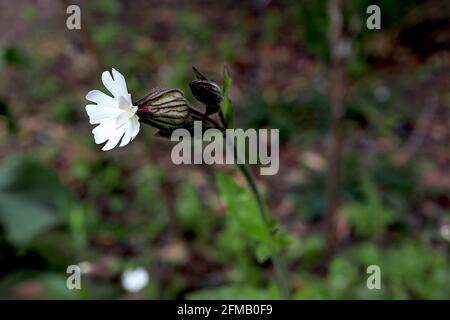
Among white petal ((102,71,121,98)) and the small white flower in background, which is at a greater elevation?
white petal ((102,71,121,98))

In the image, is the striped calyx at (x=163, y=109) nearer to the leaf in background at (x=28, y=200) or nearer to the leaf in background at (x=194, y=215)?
the leaf in background at (x=28, y=200)

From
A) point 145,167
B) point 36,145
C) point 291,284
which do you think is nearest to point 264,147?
point 145,167

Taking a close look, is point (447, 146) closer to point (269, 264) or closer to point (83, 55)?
point (269, 264)

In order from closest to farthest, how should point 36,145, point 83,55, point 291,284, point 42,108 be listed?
point 291,284 → point 36,145 → point 42,108 → point 83,55

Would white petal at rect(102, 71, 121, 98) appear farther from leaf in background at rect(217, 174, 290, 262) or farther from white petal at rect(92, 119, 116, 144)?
leaf in background at rect(217, 174, 290, 262)

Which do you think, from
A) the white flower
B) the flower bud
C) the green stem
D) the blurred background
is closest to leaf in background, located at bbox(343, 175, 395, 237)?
the blurred background

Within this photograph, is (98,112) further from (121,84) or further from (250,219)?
(250,219)

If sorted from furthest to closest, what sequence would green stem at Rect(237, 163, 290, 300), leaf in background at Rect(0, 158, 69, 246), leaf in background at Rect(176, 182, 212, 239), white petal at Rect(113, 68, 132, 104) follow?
leaf in background at Rect(176, 182, 212, 239) → leaf in background at Rect(0, 158, 69, 246) → green stem at Rect(237, 163, 290, 300) → white petal at Rect(113, 68, 132, 104)
